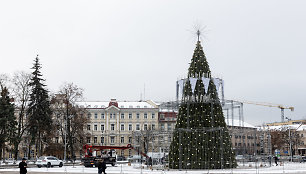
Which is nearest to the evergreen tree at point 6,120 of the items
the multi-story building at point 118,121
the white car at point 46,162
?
the white car at point 46,162

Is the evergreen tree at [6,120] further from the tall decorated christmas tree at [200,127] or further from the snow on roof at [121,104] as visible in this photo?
the snow on roof at [121,104]

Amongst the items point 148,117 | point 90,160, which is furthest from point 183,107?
point 148,117

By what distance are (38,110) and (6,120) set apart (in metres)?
6.71

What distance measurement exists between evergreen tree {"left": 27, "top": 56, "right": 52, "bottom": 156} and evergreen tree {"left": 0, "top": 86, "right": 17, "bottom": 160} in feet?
12.2

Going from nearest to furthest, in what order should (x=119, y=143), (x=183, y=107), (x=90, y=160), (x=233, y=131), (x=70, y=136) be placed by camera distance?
(x=183, y=107), (x=233, y=131), (x=90, y=160), (x=70, y=136), (x=119, y=143)

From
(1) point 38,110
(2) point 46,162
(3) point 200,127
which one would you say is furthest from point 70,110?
(3) point 200,127

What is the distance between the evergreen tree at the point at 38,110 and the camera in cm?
5500

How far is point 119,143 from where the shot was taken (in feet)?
292

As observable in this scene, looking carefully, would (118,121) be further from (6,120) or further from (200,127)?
(200,127)

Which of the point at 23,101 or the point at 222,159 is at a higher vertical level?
the point at 23,101

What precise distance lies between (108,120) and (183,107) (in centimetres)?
5955

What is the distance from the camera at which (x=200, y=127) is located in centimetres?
3094

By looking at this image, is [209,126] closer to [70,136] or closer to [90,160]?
[90,160]

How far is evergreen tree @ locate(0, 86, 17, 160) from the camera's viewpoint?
49.6 meters
